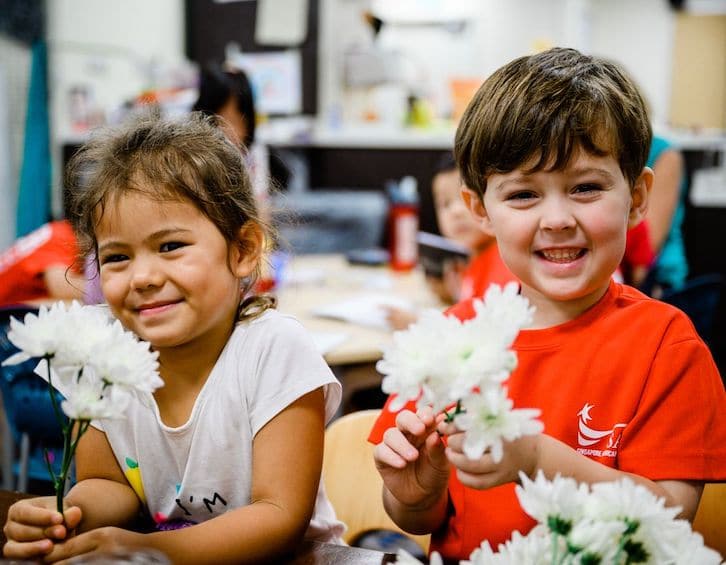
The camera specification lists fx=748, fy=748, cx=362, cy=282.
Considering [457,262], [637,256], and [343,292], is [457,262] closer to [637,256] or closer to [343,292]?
[343,292]

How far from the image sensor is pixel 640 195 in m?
0.96

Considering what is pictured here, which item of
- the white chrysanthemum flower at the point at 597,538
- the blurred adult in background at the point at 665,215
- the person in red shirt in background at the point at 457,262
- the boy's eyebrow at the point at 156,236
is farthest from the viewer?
the blurred adult in background at the point at 665,215

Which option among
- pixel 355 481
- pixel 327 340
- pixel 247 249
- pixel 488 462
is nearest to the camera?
pixel 488 462

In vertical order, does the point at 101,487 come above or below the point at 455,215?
below

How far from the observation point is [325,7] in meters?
4.68

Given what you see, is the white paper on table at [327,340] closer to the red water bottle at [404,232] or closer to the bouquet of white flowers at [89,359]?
the red water bottle at [404,232]

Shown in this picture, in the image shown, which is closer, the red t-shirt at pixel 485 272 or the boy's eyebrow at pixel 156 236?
the boy's eyebrow at pixel 156 236

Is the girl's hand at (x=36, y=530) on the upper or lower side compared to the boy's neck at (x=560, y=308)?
lower

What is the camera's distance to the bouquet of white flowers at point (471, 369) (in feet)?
1.61

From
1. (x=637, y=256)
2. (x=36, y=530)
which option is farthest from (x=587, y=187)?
(x=637, y=256)

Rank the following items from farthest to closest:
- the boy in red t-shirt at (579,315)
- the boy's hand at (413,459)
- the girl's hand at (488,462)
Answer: the boy in red t-shirt at (579,315) < the boy's hand at (413,459) < the girl's hand at (488,462)

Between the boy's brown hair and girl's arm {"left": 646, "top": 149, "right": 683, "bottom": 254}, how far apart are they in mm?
1866

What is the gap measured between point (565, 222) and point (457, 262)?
1.57 m

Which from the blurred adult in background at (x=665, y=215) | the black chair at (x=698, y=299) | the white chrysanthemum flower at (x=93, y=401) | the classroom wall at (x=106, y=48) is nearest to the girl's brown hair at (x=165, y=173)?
the white chrysanthemum flower at (x=93, y=401)
